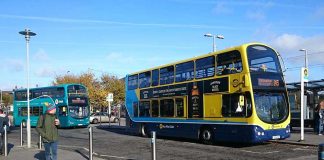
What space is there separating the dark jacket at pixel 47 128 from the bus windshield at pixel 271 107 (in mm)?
8330

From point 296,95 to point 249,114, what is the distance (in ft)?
34.4

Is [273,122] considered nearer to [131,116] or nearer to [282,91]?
[282,91]

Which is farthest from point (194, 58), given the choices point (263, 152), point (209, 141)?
point (263, 152)

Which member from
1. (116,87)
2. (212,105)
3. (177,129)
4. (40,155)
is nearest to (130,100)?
(177,129)

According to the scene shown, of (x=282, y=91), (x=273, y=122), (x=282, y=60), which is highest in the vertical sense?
(x=282, y=60)

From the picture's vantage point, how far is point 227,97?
17156mm

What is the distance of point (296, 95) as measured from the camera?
25.4 metres

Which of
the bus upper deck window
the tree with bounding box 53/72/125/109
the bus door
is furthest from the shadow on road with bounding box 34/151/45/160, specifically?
the tree with bounding box 53/72/125/109

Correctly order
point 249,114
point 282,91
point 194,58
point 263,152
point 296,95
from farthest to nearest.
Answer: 1. point 296,95
2. point 194,58
3. point 282,91
4. point 249,114
5. point 263,152

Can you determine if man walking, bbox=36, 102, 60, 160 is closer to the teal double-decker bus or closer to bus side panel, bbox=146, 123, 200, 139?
bus side panel, bbox=146, 123, 200, 139

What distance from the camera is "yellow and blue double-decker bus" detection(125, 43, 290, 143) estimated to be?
1623 cm

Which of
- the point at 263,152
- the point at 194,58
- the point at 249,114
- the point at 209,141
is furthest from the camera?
the point at 194,58

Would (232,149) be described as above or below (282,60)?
below

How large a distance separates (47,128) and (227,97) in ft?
28.2
